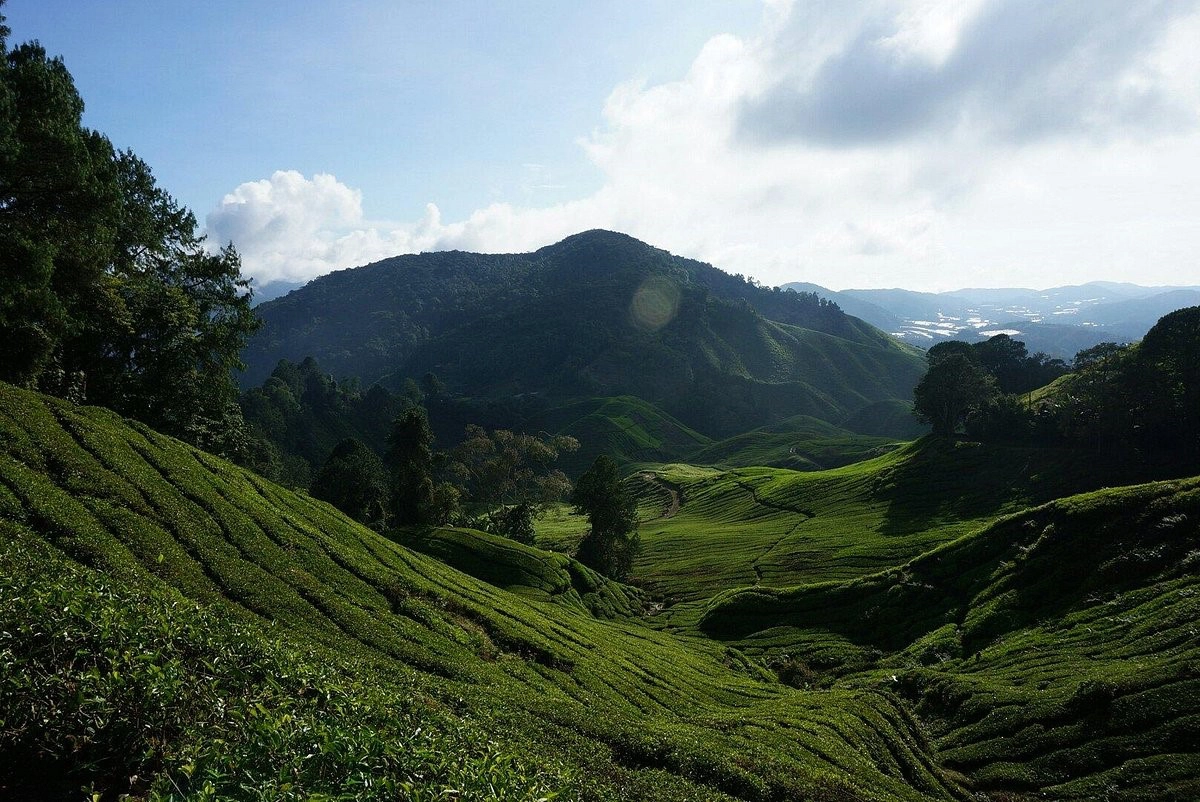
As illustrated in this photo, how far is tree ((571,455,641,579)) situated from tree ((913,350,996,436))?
3519 inches

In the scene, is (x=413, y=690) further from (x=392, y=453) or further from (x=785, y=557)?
(x=785, y=557)

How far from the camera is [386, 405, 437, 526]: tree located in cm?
8719

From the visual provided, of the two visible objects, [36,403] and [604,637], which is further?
[604,637]

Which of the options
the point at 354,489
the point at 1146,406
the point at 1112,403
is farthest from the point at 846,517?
the point at 354,489

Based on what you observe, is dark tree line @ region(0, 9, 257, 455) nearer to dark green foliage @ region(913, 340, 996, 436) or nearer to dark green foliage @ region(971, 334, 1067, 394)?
dark green foliage @ region(913, 340, 996, 436)

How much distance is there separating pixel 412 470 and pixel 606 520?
3165cm

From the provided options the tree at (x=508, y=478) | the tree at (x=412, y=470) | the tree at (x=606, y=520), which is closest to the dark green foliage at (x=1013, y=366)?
the tree at (x=606, y=520)

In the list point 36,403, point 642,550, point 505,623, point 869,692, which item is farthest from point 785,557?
point 36,403

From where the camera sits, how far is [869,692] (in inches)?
1731

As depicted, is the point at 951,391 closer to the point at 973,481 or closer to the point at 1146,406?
the point at 973,481

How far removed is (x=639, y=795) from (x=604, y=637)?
32504 mm

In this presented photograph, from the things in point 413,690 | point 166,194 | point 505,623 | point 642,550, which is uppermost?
point 166,194

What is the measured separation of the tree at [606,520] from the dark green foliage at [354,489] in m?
34.7

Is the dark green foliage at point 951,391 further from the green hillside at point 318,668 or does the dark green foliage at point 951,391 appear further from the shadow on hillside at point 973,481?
the green hillside at point 318,668
